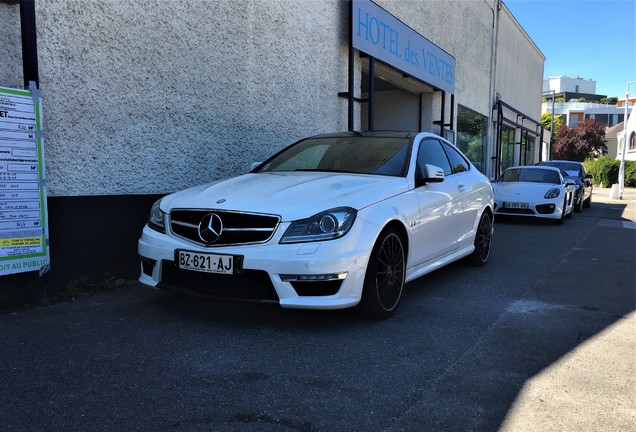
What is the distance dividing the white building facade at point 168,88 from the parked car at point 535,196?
373cm

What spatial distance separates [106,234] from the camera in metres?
4.98

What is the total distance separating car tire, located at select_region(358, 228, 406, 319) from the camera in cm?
373

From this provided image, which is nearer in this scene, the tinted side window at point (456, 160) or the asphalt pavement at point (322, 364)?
the asphalt pavement at point (322, 364)

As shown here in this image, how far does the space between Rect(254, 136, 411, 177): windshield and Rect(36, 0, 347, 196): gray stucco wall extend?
1317 millimetres

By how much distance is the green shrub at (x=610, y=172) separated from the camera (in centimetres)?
3820

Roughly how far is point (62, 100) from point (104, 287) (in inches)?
70.1

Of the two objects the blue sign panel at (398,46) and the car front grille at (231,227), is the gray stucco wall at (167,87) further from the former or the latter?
the car front grille at (231,227)

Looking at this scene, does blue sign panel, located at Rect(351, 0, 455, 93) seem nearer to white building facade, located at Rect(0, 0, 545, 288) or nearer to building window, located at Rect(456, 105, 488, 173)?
white building facade, located at Rect(0, 0, 545, 288)

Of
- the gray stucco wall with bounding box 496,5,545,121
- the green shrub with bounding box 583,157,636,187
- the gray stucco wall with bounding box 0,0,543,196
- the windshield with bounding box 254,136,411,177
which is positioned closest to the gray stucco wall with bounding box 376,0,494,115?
the gray stucco wall with bounding box 496,5,545,121

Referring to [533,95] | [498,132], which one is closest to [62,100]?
[498,132]

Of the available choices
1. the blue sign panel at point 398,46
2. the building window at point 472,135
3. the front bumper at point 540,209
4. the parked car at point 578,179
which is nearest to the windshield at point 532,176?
the front bumper at point 540,209

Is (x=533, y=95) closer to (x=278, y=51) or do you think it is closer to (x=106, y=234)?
(x=278, y=51)

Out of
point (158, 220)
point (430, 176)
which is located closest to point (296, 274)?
point (158, 220)

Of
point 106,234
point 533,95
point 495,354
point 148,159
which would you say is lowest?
point 495,354
